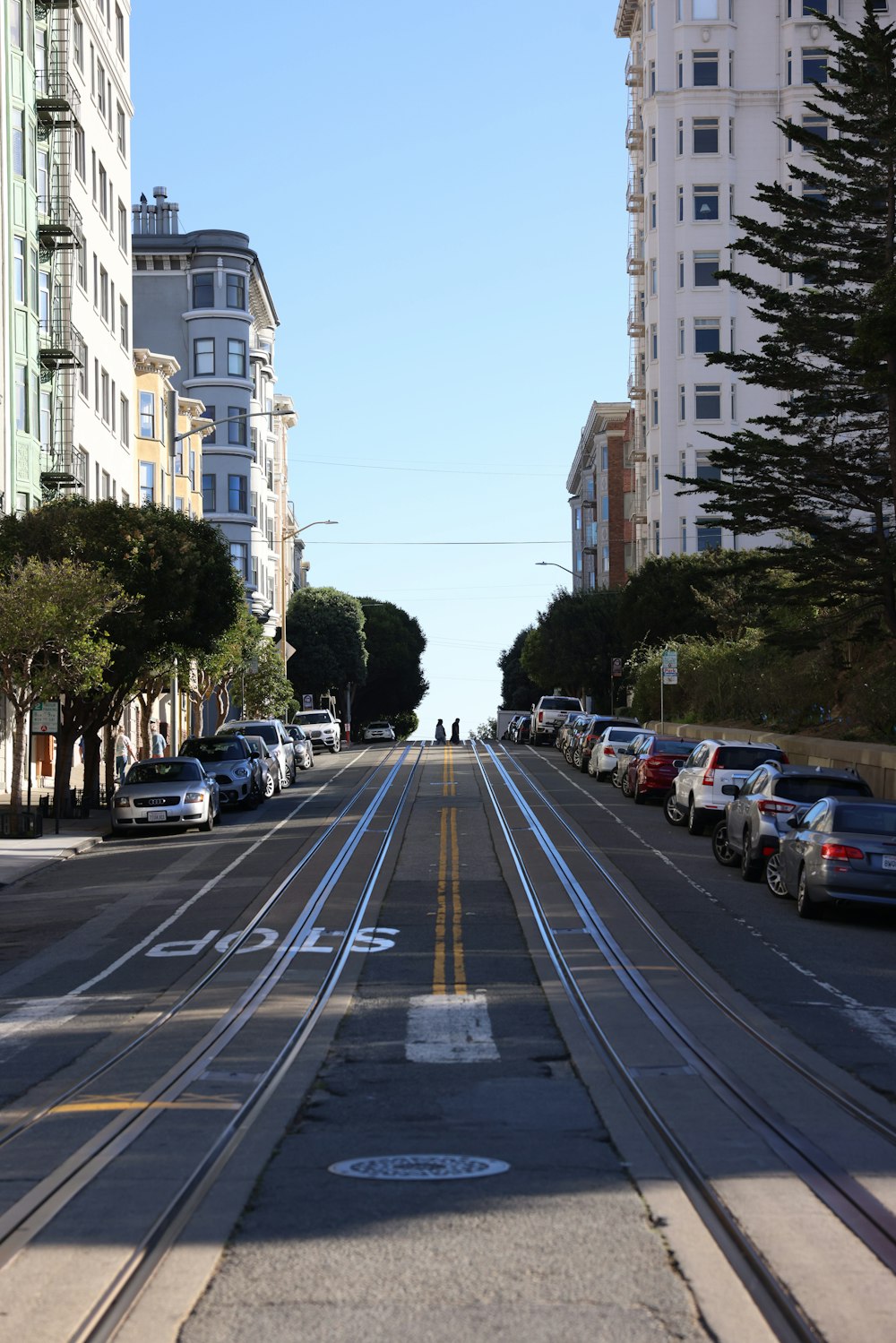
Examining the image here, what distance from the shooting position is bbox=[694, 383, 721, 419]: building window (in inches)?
2899

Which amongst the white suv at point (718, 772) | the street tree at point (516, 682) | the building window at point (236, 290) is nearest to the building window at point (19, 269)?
the white suv at point (718, 772)

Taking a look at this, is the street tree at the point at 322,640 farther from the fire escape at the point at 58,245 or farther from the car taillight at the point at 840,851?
the car taillight at the point at 840,851

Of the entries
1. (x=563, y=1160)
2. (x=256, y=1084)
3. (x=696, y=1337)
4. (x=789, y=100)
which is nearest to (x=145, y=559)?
(x=256, y=1084)

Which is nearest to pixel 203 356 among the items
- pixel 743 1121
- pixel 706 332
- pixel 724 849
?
pixel 706 332

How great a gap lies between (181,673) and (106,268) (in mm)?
18071

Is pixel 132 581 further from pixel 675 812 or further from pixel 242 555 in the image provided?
pixel 242 555

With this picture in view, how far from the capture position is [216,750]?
126ft

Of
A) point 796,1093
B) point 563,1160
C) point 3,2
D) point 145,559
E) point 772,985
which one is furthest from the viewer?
point 3,2

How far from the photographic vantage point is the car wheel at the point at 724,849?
24208mm

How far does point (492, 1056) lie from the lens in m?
10.7

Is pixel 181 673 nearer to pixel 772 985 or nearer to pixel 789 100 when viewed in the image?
pixel 772 985

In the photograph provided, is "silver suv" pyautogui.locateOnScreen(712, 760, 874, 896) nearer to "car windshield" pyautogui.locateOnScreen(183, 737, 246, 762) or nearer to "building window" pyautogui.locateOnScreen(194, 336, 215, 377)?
"car windshield" pyautogui.locateOnScreen(183, 737, 246, 762)

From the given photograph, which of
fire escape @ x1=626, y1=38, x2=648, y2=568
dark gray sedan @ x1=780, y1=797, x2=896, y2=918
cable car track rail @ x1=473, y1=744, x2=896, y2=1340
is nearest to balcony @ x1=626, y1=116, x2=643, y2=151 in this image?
fire escape @ x1=626, y1=38, x2=648, y2=568

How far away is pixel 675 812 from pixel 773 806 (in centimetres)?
923
